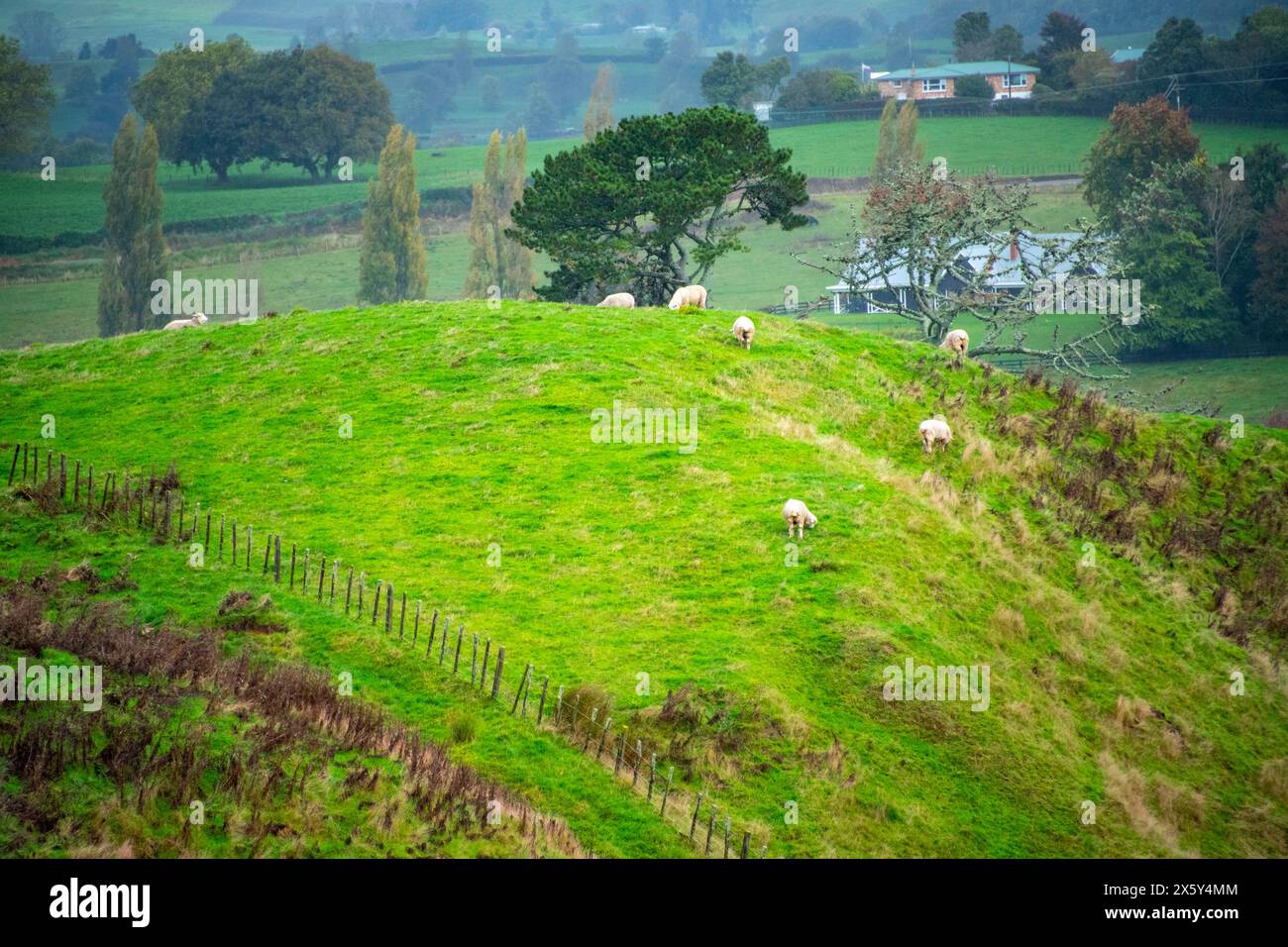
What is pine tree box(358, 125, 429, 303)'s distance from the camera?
10275 cm

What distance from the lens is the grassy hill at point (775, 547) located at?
78.8 feet

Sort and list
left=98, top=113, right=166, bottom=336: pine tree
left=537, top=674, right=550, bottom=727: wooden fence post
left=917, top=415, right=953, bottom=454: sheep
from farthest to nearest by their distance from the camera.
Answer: left=98, top=113, right=166, bottom=336: pine tree, left=917, top=415, right=953, bottom=454: sheep, left=537, top=674, right=550, bottom=727: wooden fence post

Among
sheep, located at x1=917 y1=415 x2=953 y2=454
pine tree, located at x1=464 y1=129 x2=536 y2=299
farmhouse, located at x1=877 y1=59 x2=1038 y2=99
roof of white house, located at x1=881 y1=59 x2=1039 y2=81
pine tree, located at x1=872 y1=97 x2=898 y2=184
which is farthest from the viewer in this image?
roof of white house, located at x1=881 y1=59 x2=1039 y2=81

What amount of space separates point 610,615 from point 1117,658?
11630 millimetres

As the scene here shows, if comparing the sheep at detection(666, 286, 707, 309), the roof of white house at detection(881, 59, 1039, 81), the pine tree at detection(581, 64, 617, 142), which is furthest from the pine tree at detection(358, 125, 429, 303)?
the roof of white house at detection(881, 59, 1039, 81)

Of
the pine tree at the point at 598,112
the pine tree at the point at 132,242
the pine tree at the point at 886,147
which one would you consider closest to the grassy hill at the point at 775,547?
the pine tree at the point at 132,242

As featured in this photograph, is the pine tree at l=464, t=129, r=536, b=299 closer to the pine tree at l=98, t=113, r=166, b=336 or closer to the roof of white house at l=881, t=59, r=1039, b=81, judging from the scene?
the pine tree at l=98, t=113, r=166, b=336

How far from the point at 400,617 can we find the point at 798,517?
9.67 metres

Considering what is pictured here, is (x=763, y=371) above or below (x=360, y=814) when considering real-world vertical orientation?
above

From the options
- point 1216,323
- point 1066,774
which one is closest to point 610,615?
point 1066,774

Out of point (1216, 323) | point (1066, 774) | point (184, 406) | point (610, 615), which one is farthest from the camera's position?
point (1216, 323)

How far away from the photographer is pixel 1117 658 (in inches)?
1136

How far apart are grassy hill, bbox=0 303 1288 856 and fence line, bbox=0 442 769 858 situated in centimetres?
48

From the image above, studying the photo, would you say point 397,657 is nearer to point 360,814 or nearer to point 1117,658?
point 360,814
